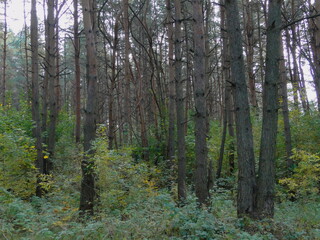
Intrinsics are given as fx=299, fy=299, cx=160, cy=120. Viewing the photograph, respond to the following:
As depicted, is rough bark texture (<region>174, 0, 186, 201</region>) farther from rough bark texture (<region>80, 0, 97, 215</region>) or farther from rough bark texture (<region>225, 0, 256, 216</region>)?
rough bark texture (<region>80, 0, 97, 215</region>)

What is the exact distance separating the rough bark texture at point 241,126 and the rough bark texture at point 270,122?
188 mm

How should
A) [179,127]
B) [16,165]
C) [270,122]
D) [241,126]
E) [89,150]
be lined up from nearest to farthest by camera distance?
[270,122] < [241,126] < [89,150] < [179,127] < [16,165]

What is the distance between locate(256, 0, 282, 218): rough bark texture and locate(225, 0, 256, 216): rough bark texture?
0.62 feet

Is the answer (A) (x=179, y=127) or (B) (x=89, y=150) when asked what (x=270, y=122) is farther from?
(B) (x=89, y=150)

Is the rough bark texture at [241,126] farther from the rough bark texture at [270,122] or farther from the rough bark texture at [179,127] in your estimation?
the rough bark texture at [179,127]

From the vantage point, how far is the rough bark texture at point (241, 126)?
19.2 feet

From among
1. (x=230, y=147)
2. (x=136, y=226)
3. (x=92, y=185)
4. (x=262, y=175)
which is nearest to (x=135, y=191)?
(x=92, y=185)

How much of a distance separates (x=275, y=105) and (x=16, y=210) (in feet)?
18.3

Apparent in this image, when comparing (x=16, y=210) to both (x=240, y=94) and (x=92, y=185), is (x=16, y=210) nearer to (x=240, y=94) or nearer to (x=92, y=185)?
(x=92, y=185)

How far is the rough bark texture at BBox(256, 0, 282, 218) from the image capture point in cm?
580

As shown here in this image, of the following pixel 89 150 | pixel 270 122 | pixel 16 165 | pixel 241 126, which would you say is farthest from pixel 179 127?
pixel 16 165

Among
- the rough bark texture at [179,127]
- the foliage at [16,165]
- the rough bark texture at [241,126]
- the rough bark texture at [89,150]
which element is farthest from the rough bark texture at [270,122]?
the foliage at [16,165]

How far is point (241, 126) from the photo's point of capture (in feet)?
19.7

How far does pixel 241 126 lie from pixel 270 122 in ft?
1.82
